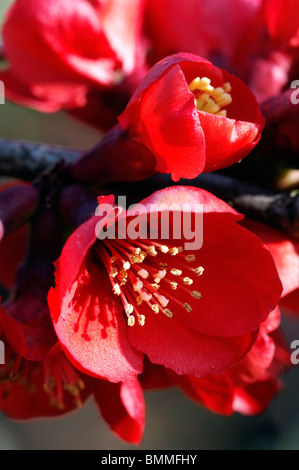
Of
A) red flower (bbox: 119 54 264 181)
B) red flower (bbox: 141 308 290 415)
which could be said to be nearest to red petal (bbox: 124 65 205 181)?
Answer: red flower (bbox: 119 54 264 181)

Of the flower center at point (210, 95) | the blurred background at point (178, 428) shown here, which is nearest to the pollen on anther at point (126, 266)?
the flower center at point (210, 95)

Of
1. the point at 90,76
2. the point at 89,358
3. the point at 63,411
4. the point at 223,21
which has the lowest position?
the point at 63,411

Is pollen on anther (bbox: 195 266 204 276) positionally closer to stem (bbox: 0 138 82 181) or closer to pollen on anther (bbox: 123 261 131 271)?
pollen on anther (bbox: 123 261 131 271)

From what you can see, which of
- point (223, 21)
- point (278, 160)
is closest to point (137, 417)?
point (278, 160)

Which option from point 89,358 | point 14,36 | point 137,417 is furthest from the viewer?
point 14,36

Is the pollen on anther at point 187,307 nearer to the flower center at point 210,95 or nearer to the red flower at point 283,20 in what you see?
the flower center at point 210,95

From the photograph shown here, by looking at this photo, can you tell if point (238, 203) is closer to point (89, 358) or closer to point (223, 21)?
point (89, 358)

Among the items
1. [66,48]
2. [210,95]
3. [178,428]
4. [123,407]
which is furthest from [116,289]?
[178,428]
